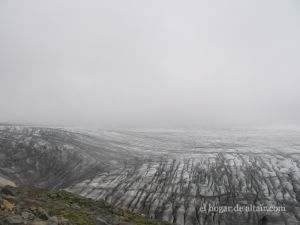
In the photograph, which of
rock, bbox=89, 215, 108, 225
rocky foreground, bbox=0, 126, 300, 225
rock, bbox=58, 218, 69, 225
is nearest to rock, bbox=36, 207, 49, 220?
rock, bbox=58, 218, 69, 225

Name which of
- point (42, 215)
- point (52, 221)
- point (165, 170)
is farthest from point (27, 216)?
point (165, 170)

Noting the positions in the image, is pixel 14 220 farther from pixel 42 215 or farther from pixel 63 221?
pixel 63 221

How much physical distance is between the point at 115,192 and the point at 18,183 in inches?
463

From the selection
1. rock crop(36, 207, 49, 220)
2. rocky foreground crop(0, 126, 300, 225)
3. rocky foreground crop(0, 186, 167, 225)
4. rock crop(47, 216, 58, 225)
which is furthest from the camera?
rocky foreground crop(0, 126, 300, 225)

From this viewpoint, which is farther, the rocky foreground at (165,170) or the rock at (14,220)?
the rocky foreground at (165,170)

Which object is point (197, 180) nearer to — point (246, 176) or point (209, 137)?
point (246, 176)

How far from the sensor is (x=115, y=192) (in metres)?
37.0

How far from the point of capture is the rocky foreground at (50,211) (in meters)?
13.8

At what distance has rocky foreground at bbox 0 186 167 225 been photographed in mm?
13835

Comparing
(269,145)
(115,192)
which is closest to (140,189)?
(115,192)

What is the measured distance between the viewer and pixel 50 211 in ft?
55.9

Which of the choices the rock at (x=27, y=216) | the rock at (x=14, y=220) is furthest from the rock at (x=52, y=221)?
the rock at (x=14, y=220)

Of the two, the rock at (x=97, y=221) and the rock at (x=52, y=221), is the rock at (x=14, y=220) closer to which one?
the rock at (x=52, y=221)

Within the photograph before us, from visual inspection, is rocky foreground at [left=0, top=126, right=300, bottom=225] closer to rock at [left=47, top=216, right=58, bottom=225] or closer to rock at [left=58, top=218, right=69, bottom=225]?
rock at [left=58, top=218, right=69, bottom=225]
